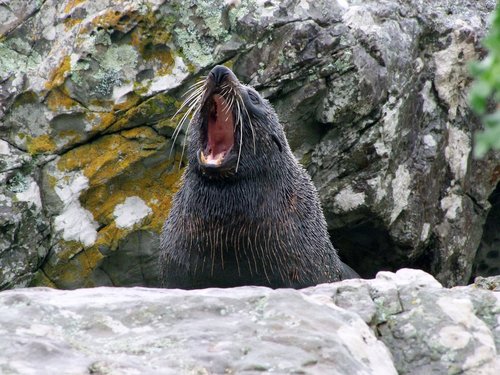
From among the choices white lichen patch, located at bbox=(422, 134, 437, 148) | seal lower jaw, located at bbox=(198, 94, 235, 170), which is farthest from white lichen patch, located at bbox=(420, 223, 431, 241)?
seal lower jaw, located at bbox=(198, 94, 235, 170)

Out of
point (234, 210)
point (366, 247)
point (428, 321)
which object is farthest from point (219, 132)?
point (428, 321)

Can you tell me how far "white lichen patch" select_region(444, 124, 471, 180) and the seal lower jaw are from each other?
281 centimetres

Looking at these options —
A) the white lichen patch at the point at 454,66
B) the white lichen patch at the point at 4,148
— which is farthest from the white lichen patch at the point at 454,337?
the white lichen patch at the point at 454,66

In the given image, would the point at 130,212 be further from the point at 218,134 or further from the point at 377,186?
the point at 377,186

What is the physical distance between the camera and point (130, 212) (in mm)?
7293

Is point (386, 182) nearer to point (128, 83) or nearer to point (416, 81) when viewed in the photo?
point (416, 81)

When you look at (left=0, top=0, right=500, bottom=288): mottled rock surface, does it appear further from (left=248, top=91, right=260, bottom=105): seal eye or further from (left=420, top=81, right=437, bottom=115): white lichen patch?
(left=248, top=91, right=260, bottom=105): seal eye

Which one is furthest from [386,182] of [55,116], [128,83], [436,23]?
[55,116]

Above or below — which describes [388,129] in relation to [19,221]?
above

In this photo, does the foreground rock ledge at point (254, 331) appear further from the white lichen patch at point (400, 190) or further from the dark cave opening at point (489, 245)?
the dark cave opening at point (489, 245)

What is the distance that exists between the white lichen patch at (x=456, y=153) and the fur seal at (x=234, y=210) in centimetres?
236

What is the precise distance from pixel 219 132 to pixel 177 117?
100cm

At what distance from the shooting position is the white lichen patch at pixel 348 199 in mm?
7738

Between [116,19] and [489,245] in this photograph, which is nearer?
[116,19]
